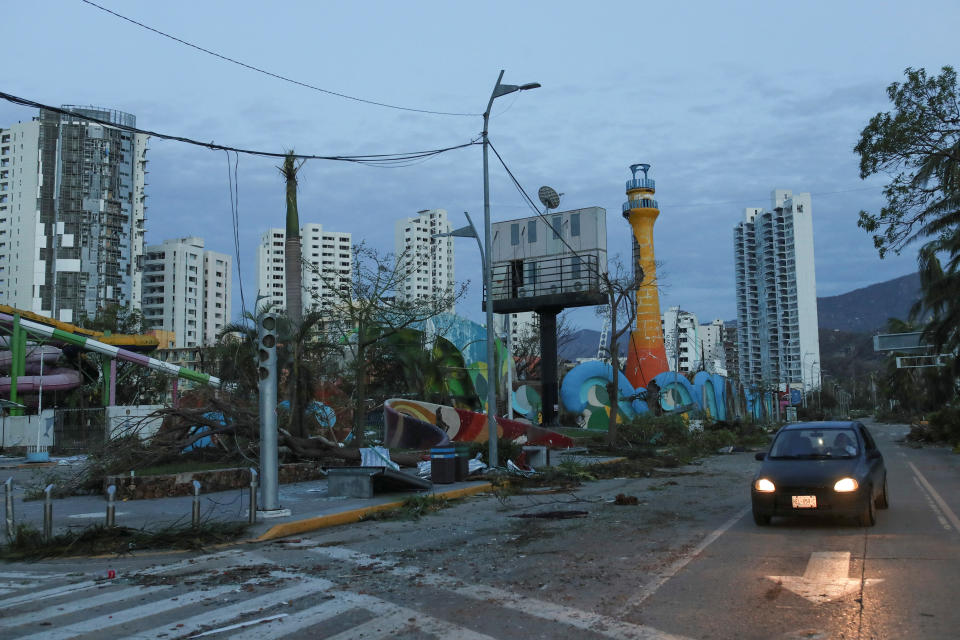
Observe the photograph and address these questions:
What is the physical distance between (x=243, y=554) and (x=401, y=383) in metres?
41.7

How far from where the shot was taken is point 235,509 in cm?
1441

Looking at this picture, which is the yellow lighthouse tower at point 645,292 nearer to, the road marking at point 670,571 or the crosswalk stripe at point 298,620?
the road marking at point 670,571

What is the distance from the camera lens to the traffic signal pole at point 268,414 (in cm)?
1310

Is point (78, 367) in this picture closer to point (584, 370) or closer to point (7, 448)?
point (7, 448)

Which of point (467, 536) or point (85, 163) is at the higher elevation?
point (85, 163)

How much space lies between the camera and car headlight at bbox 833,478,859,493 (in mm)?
10859

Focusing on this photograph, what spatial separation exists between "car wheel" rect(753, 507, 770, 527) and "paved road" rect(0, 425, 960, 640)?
0.16m

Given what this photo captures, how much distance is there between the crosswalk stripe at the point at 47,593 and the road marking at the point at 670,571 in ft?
18.3

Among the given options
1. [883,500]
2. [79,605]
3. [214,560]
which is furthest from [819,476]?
[79,605]

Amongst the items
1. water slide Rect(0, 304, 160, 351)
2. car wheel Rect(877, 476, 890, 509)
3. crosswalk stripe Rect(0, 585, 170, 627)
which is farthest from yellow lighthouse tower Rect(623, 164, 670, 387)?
crosswalk stripe Rect(0, 585, 170, 627)

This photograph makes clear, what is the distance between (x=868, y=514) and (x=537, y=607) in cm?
655

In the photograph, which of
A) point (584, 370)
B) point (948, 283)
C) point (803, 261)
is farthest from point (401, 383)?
point (803, 261)

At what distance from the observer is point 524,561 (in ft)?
30.3

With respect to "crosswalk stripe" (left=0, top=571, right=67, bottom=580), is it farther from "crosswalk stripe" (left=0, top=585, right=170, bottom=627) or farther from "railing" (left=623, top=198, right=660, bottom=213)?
"railing" (left=623, top=198, right=660, bottom=213)
